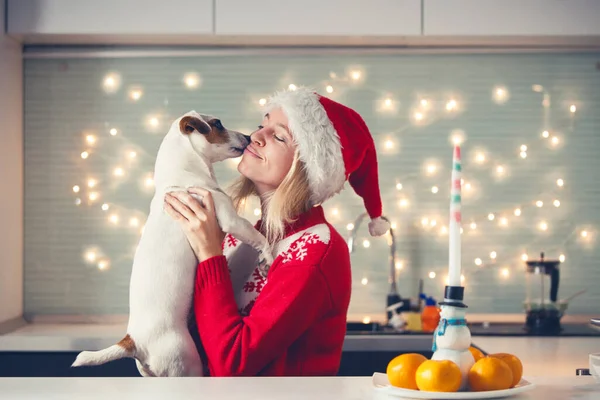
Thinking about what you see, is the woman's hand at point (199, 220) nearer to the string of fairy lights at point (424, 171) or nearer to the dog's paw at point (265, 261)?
the dog's paw at point (265, 261)

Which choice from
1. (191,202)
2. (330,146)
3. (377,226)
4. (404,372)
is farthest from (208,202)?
(404,372)

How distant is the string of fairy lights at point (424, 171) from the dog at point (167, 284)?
1387 millimetres

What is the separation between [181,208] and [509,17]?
5.43ft

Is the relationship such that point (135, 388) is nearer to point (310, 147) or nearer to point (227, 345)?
point (227, 345)

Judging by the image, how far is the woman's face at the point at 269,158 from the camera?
1387 mm

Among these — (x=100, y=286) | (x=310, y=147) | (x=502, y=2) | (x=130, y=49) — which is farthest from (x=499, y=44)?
(x=100, y=286)

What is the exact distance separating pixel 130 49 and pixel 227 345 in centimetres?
180

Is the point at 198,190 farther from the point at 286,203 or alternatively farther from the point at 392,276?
the point at 392,276

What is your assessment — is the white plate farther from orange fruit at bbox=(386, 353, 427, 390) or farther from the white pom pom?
the white pom pom

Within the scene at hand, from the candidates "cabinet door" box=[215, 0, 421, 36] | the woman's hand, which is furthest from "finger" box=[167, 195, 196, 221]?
"cabinet door" box=[215, 0, 421, 36]

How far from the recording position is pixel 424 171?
2.74 metres

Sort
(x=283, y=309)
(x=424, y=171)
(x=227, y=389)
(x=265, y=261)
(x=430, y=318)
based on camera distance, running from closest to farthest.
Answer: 1. (x=227, y=389)
2. (x=283, y=309)
3. (x=265, y=261)
4. (x=430, y=318)
5. (x=424, y=171)

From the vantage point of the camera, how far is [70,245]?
8.99 ft

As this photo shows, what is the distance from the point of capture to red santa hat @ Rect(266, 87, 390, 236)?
1.36 metres
